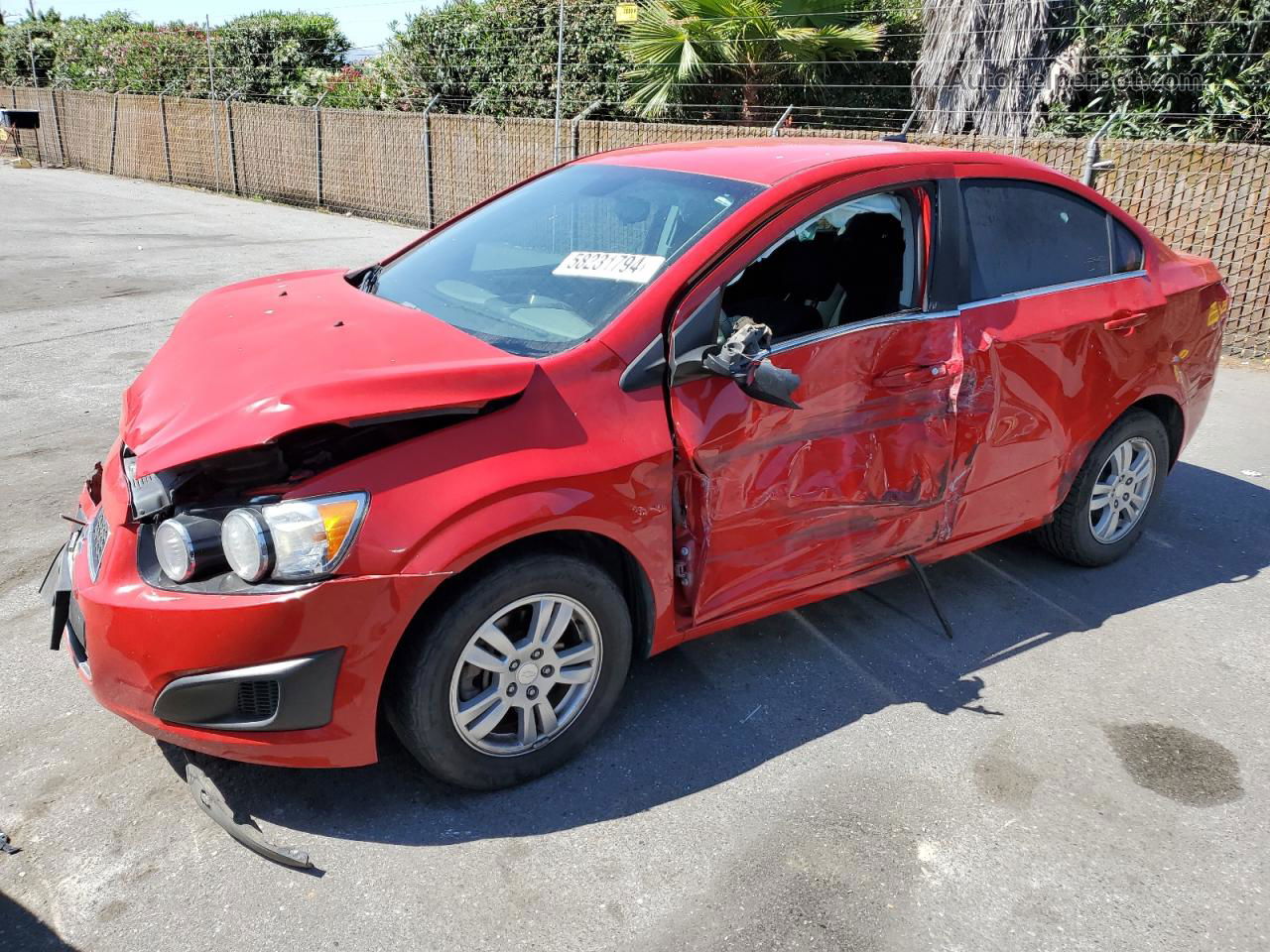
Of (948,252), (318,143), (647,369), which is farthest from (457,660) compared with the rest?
(318,143)

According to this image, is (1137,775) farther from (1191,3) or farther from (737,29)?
(737,29)

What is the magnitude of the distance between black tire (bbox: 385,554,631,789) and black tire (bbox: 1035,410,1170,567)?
2266mm

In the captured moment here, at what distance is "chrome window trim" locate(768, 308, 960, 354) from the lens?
3.24m

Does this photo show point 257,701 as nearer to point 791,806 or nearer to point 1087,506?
point 791,806

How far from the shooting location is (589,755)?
3.22 metres

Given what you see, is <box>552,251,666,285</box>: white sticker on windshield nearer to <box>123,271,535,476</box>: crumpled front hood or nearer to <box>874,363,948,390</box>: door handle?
<box>123,271,535,476</box>: crumpled front hood

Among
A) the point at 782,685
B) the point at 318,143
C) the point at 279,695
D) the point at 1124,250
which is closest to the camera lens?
the point at 279,695

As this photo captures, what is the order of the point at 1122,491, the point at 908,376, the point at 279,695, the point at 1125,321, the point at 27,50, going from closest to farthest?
1. the point at 279,695
2. the point at 908,376
3. the point at 1125,321
4. the point at 1122,491
5. the point at 27,50

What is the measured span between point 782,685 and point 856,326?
1258 mm

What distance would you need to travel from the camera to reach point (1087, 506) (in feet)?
14.5

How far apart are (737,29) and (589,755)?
36.2 feet

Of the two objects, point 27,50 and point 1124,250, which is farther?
point 27,50

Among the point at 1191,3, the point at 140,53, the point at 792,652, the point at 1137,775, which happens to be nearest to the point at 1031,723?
the point at 1137,775

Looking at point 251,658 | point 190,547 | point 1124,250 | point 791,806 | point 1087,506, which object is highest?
point 1124,250
